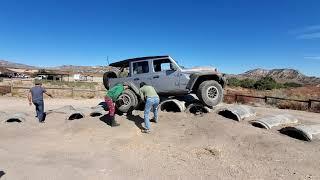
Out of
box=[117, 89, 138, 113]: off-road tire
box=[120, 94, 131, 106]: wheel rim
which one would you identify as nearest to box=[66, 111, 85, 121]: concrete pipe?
box=[117, 89, 138, 113]: off-road tire

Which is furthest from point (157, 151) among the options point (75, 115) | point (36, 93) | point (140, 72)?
point (36, 93)

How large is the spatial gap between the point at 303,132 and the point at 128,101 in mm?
5802

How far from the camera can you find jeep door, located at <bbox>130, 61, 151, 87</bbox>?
12711mm

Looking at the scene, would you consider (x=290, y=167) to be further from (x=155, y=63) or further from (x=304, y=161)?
(x=155, y=63)

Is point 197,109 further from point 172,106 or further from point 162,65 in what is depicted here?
point 162,65

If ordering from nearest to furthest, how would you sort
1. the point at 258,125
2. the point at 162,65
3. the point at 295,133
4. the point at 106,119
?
the point at 295,133 → the point at 258,125 → the point at 106,119 → the point at 162,65

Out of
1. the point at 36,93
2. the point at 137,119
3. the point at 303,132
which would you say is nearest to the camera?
the point at 303,132

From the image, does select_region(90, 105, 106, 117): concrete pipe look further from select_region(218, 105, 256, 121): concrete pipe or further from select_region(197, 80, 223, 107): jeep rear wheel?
select_region(218, 105, 256, 121): concrete pipe

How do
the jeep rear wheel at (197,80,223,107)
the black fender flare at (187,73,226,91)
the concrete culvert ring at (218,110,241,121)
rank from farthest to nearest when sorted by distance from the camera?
the black fender flare at (187,73,226,91)
the jeep rear wheel at (197,80,223,107)
the concrete culvert ring at (218,110,241,121)

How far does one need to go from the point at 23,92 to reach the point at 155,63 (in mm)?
21407

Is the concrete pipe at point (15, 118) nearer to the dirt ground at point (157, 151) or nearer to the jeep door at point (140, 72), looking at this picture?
the dirt ground at point (157, 151)

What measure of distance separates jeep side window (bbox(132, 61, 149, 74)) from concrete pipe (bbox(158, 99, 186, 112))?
135 cm

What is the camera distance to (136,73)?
1295 cm

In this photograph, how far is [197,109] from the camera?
12508 millimetres
